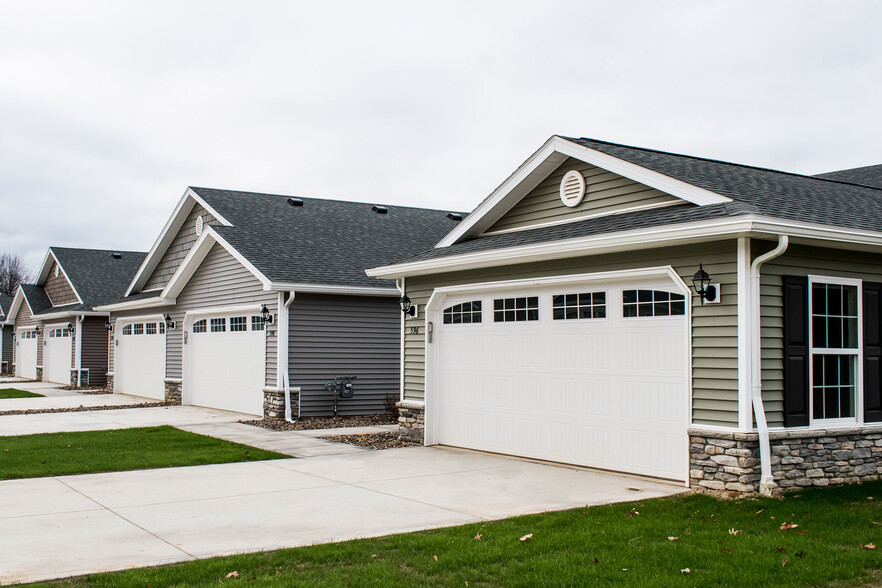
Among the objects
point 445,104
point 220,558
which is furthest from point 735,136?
point 220,558

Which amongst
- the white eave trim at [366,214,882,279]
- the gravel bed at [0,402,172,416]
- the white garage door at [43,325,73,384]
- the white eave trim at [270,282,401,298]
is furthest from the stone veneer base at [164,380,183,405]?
the white eave trim at [366,214,882,279]

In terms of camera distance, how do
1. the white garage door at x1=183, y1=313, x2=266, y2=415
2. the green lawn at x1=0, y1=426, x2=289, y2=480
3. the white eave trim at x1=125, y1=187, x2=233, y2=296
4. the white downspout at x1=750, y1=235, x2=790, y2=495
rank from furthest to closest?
the white eave trim at x1=125, y1=187, x2=233, y2=296 < the white garage door at x1=183, y1=313, x2=266, y2=415 < the green lawn at x1=0, y1=426, x2=289, y2=480 < the white downspout at x1=750, y1=235, x2=790, y2=495

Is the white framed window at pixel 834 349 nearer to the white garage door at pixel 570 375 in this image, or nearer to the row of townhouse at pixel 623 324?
the row of townhouse at pixel 623 324

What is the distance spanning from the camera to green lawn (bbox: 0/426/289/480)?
1062cm

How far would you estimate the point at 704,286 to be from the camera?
8.80 m

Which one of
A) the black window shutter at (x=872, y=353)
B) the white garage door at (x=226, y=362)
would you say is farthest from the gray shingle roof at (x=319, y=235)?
the black window shutter at (x=872, y=353)

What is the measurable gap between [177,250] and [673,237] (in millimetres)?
17235

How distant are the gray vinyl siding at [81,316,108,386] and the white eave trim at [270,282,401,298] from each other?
15.4m

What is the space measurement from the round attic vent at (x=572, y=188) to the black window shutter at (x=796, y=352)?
3195mm

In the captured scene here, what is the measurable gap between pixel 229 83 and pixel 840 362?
13857 mm

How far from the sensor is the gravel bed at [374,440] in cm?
1295

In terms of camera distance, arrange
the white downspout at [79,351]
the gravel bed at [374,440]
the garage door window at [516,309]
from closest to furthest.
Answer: the garage door window at [516,309] → the gravel bed at [374,440] → the white downspout at [79,351]

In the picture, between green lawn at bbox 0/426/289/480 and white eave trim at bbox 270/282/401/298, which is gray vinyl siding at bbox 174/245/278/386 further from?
green lawn at bbox 0/426/289/480

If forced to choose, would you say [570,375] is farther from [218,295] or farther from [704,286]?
[218,295]
